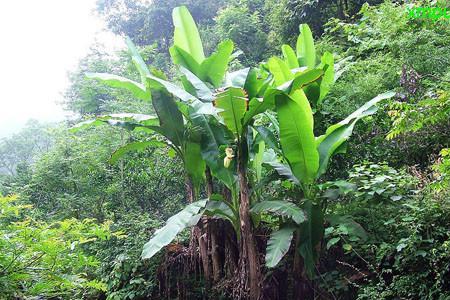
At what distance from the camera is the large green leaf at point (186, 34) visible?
392cm

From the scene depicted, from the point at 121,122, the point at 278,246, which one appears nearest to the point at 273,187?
the point at 278,246

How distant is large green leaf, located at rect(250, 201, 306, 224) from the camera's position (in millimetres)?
2816

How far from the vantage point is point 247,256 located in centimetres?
317

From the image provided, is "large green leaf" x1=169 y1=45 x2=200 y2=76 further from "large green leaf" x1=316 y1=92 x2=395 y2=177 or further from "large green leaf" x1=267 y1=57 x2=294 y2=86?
"large green leaf" x1=316 y1=92 x2=395 y2=177

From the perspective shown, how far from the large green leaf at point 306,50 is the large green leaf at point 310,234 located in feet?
5.89

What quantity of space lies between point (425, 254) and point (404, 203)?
544 millimetres

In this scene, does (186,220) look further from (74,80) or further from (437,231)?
(74,80)

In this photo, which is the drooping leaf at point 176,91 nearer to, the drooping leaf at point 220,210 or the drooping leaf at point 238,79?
the drooping leaf at point 238,79

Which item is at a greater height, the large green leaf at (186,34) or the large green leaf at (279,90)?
the large green leaf at (186,34)

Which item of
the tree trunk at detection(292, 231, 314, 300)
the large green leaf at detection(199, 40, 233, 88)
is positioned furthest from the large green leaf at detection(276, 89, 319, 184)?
the large green leaf at detection(199, 40, 233, 88)

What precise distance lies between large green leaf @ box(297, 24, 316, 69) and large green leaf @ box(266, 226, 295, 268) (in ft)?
6.52

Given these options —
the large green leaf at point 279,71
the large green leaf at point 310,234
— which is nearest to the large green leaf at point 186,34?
the large green leaf at point 279,71

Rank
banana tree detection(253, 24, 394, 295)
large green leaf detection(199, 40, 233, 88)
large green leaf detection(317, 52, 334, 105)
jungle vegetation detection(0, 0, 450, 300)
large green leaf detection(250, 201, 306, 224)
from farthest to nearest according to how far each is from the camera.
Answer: large green leaf detection(317, 52, 334, 105) → large green leaf detection(199, 40, 233, 88) → banana tree detection(253, 24, 394, 295) → large green leaf detection(250, 201, 306, 224) → jungle vegetation detection(0, 0, 450, 300)

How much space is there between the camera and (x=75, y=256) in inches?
105
